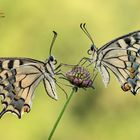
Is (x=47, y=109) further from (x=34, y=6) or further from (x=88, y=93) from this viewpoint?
(x=34, y=6)

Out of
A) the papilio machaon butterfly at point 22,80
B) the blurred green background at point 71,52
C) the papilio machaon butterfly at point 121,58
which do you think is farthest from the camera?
the blurred green background at point 71,52

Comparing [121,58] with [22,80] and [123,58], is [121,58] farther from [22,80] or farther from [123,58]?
[22,80]

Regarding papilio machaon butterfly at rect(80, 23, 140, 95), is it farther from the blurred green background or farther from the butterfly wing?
the blurred green background

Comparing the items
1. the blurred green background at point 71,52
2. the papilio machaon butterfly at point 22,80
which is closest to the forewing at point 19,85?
the papilio machaon butterfly at point 22,80

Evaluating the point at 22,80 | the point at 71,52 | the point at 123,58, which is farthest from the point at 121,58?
the point at 71,52

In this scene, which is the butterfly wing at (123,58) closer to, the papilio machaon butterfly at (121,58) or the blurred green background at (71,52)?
the papilio machaon butterfly at (121,58)

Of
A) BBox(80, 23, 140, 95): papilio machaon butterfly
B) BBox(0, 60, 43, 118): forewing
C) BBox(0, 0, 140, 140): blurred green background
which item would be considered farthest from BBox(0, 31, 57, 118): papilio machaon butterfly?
BBox(0, 0, 140, 140): blurred green background

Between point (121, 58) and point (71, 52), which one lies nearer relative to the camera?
point (121, 58)

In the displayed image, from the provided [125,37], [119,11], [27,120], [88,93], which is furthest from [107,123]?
[125,37]
